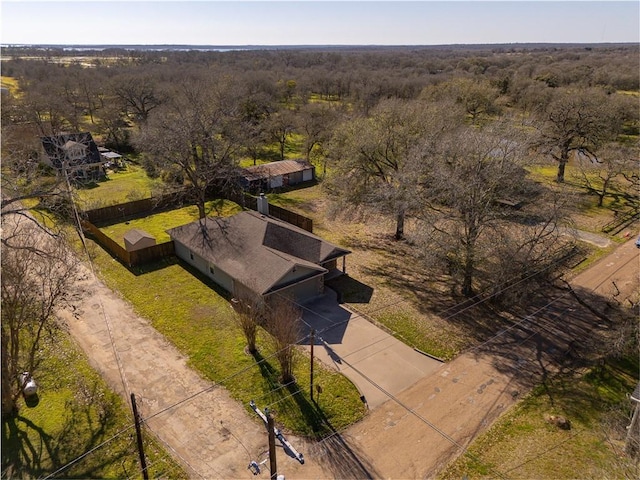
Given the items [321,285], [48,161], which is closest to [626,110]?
[321,285]

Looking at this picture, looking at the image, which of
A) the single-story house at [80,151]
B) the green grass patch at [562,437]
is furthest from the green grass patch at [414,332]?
the single-story house at [80,151]

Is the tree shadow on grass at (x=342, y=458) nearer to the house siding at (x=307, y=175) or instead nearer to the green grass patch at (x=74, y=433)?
the green grass patch at (x=74, y=433)

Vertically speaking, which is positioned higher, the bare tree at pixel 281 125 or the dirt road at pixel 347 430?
the bare tree at pixel 281 125

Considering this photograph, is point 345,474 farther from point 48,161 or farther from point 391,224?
point 48,161

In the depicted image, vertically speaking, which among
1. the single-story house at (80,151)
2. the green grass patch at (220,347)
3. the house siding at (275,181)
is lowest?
the green grass patch at (220,347)

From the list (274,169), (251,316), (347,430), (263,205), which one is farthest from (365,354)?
(274,169)
